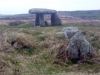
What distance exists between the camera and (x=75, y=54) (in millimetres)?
13867

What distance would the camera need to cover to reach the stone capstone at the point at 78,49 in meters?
13.9

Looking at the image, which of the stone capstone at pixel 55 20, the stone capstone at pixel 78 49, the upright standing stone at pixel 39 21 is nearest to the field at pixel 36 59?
the stone capstone at pixel 78 49

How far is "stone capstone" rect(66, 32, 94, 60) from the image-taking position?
45.5ft

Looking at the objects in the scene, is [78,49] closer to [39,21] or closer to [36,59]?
[36,59]

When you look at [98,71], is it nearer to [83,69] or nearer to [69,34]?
[83,69]

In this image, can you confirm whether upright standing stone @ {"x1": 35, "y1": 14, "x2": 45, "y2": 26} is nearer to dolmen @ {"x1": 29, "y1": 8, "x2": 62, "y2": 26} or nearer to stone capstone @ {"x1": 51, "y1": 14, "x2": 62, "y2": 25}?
dolmen @ {"x1": 29, "y1": 8, "x2": 62, "y2": 26}

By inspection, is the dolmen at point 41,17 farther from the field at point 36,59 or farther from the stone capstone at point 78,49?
the stone capstone at point 78,49

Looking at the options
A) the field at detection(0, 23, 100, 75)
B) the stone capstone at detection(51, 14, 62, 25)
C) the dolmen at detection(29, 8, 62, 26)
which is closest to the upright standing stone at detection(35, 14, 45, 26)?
the dolmen at detection(29, 8, 62, 26)

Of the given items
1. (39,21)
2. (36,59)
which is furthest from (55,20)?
(36,59)

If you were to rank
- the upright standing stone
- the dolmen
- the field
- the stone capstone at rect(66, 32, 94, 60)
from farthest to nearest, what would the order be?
1. the dolmen
2. the upright standing stone
3. the stone capstone at rect(66, 32, 94, 60)
4. the field

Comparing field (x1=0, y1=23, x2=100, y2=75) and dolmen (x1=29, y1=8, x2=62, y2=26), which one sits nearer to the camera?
field (x1=0, y1=23, x2=100, y2=75)

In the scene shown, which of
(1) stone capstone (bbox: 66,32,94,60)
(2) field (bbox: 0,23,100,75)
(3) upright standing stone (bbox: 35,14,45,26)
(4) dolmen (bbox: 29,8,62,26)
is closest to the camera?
(2) field (bbox: 0,23,100,75)

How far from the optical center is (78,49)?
1415 cm

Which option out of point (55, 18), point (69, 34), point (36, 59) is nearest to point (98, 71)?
point (36, 59)
